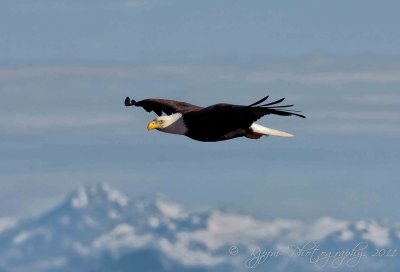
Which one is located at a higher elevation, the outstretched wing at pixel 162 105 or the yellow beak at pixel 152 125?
the outstretched wing at pixel 162 105

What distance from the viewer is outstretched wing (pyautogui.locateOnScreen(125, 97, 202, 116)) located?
2896 centimetres

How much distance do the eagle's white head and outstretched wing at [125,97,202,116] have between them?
751 mm

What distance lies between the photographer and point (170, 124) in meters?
27.3

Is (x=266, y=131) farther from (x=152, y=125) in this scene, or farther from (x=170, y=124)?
(x=152, y=125)

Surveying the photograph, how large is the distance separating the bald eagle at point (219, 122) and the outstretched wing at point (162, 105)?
0.60 metres

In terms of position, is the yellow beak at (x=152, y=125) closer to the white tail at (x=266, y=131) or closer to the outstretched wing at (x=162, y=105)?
the outstretched wing at (x=162, y=105)

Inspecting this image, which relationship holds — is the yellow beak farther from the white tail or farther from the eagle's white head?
the white tail

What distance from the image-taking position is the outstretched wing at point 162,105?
95.0 feet

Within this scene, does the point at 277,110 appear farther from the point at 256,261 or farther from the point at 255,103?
the point at 256,261

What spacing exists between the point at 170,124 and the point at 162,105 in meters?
2.83

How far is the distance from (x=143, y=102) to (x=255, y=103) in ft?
19.4

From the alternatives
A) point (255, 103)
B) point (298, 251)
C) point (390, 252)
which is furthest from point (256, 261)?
point (255, 103)

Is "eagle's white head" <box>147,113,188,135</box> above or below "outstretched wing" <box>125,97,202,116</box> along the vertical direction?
below

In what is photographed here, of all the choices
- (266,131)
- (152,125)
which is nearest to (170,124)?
(152,125)
